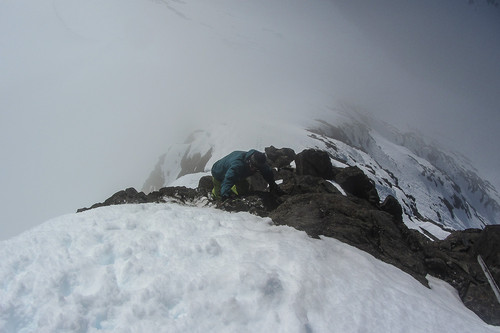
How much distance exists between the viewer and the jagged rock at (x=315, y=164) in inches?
583

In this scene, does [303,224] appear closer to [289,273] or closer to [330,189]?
[289,273]

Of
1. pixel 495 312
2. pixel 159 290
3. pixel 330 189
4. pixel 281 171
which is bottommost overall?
pixel 281 171

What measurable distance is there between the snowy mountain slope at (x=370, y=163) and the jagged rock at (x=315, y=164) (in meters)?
12.4

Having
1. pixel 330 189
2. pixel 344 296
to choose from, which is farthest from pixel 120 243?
pixel 330 189

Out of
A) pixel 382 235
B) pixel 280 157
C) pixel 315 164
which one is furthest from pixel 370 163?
pixel 382 235

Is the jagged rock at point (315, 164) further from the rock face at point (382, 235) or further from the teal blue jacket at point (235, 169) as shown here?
the teal blue jacket at point (235, 169)

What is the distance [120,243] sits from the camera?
4875mm

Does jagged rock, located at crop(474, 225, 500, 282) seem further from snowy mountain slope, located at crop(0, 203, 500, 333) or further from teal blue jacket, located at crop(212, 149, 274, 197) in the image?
teal blue jacket, located at crop(212, 149, 274, 197)

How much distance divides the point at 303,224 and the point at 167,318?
12.1 feet

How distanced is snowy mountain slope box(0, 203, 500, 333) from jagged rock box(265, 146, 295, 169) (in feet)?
46.2

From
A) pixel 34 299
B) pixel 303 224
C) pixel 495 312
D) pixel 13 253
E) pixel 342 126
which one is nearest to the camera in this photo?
pixel 34 299

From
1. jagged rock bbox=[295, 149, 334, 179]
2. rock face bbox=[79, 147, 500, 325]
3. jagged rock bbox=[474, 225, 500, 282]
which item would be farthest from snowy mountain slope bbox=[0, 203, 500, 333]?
jagged rock bbox=[295, 149, 334, 179]

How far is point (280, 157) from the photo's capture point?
2061 centimetres

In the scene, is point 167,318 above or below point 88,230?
above
